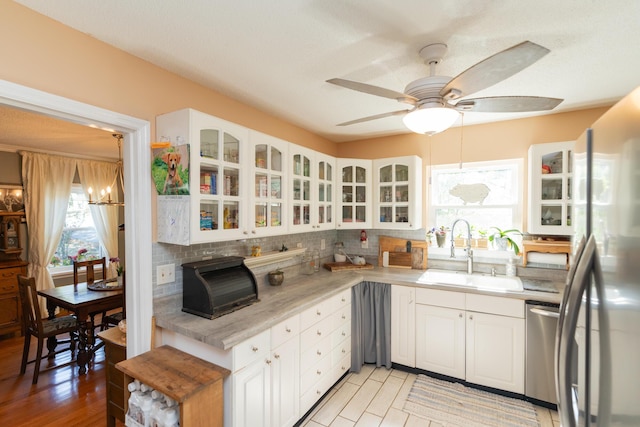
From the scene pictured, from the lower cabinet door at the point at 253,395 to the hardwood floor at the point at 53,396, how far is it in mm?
1223

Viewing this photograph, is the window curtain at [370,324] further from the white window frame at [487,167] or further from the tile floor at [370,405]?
the white window frame at [487,167]

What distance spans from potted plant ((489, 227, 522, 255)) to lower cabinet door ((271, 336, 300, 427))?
2161 mm

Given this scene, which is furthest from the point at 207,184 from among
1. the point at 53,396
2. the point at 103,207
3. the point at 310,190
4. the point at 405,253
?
the point at 103,207

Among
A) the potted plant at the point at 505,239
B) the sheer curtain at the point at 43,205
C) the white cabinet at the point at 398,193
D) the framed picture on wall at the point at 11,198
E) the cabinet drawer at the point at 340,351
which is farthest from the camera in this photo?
the sheer curtain at the point at 43,205

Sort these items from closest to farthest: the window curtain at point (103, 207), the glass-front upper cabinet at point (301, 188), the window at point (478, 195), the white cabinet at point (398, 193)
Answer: the glass-front upper cabinet at point (301, 188)
the window at point (478, 195)
the white cabinet at point (398, 193)
the window curtain at point (103, 207)

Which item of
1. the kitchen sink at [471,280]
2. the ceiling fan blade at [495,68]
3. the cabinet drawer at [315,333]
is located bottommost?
the cabinet drawer at [315,333]

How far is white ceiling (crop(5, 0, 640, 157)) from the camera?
1.29 meters

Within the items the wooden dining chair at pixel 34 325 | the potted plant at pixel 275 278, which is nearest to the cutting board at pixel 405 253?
the potted plant at pixel 275 278

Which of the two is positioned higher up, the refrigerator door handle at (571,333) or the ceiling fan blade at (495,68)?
the ceiling fan blade at (495,68)

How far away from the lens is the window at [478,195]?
291 cm

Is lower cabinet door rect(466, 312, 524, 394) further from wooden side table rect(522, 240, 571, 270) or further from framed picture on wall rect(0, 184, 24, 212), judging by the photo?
framed picture on wall rect(0, 184, 24, 212)

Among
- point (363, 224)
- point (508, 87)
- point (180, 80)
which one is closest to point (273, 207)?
point (180, 80)

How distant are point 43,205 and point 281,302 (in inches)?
164

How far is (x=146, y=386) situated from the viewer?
5.10 feet
